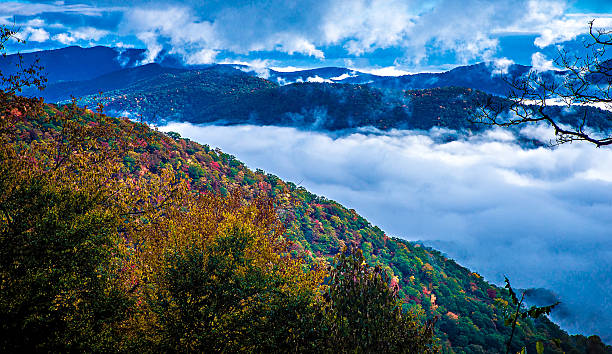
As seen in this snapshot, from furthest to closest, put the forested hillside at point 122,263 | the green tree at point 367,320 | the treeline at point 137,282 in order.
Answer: the green tree at point 367,320 < the forested hillside at point 122,263 < the treeline at point 137,282

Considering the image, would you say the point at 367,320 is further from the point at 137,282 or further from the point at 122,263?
the point at 122,263

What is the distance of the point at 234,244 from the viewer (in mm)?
20969

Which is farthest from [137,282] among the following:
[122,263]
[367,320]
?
[367,320]

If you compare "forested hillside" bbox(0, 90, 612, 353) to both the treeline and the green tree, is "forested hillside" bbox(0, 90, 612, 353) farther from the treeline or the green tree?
the green tree

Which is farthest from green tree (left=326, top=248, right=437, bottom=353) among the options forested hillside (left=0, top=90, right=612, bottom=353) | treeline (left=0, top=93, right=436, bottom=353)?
forested hillside (left=0, top=90, right=612, bottom=353)

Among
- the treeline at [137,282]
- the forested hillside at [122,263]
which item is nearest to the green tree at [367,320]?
the treeline at [137,282]

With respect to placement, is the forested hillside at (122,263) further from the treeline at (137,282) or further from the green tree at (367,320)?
the green tree at (367,320)

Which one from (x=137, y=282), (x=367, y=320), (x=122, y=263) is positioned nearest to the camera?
(x=367, y=320)

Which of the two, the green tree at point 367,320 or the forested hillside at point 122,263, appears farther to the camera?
the green tree at point 367,320

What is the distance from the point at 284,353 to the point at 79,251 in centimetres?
1168

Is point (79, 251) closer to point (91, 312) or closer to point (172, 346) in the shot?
point (91, 312)

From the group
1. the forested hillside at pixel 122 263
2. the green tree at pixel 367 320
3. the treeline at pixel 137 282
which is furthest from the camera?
the green tree at pixel 367 320

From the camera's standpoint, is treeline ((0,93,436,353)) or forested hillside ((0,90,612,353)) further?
forested hillside ((0,90,612,353))

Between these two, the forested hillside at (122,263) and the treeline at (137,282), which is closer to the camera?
the treeline at (137,282)
